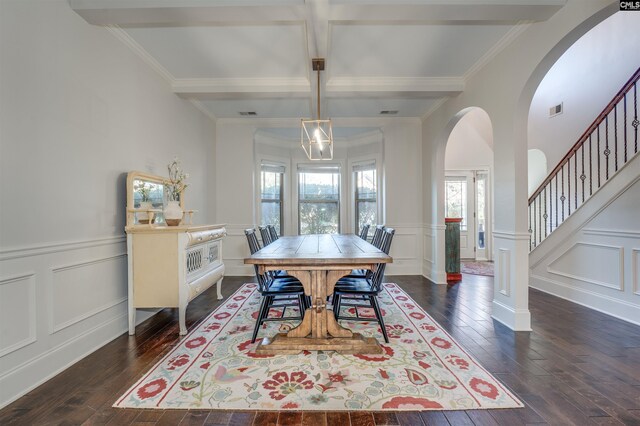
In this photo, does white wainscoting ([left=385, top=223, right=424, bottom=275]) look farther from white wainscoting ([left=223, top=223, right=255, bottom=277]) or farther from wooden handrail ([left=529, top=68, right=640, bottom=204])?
white wainscoting ([left=223, top=223, right=255, bottom=277])

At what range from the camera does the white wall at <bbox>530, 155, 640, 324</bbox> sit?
3.05 meters

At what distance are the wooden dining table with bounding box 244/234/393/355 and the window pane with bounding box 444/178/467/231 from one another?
5356 mm

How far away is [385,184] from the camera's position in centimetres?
532

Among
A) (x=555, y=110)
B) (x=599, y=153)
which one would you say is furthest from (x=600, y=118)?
(x=555, y=110)

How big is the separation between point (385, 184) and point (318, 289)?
10.9 ft

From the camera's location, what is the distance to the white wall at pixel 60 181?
179 centimetres

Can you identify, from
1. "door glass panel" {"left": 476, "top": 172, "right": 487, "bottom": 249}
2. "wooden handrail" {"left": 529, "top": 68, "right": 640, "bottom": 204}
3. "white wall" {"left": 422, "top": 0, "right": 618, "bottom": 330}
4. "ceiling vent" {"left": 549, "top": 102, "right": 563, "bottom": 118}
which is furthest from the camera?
"door glass panel" {"left": 476, "top": 172, "right": 487, "bottom": 249}

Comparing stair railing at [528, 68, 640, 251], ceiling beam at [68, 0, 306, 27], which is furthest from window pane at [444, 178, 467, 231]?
ceiling beam at [68, 0, 306, 27]

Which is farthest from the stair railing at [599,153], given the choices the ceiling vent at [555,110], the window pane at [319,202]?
the window pane at [319,202]

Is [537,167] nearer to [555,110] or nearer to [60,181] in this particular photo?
[555,110]

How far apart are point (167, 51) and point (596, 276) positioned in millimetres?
5332

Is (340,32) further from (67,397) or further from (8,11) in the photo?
(67,397)

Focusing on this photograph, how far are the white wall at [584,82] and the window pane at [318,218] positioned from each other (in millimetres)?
4061

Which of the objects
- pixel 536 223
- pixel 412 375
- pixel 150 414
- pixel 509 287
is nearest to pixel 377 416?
pixel 412 375
